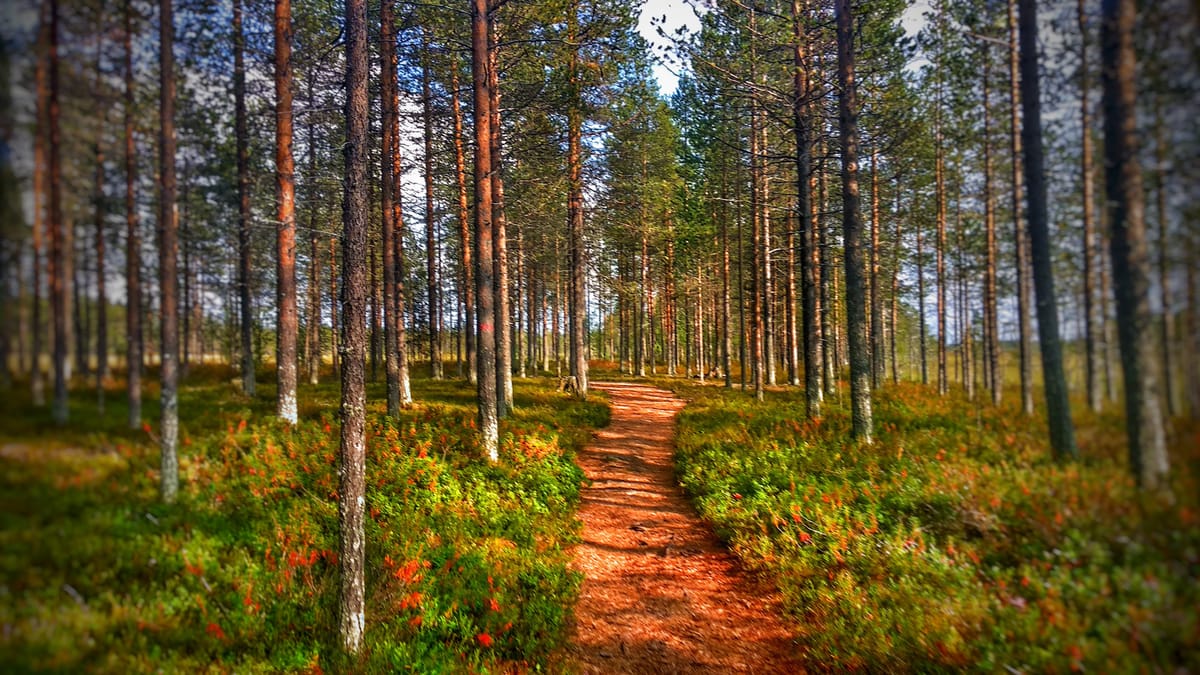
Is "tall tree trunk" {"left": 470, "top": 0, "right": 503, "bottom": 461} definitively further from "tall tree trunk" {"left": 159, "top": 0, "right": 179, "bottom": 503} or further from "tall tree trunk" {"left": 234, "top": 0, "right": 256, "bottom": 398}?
"tall tree trunk" {"left": 159, "top": 0, "right": 179, "bottom": 503}

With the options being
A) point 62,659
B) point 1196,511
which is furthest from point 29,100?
point 1196,511

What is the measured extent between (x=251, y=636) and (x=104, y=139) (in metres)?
3.76

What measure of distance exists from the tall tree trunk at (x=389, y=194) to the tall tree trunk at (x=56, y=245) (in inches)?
341

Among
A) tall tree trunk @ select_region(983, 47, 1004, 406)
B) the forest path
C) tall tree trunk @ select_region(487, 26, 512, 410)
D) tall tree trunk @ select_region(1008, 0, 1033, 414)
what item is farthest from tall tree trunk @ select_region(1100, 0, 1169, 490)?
tall tree trunk @ select_region(487, 26, 512, 410)

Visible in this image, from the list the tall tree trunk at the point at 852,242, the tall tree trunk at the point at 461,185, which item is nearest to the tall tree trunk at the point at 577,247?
the tall tree trunk at the point at 461,185

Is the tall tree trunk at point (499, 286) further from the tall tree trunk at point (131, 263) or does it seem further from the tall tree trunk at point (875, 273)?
the tall tree trunk at point (875, 273)

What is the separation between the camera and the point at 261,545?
457 cm

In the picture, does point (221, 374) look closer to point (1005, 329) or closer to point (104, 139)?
point (104, 139)

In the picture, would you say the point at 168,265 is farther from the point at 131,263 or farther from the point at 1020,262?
the point at 1020,262

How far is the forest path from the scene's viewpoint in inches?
186

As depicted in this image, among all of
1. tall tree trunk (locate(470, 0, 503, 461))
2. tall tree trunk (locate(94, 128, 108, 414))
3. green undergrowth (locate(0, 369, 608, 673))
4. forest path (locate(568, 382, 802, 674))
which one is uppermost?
tall tree trunk (locate(470, 0, 503, 461))

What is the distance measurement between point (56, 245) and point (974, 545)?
523cm

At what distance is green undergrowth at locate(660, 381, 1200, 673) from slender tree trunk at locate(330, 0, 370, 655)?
4606 mm

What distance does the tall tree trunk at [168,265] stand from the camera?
252 centimetres
